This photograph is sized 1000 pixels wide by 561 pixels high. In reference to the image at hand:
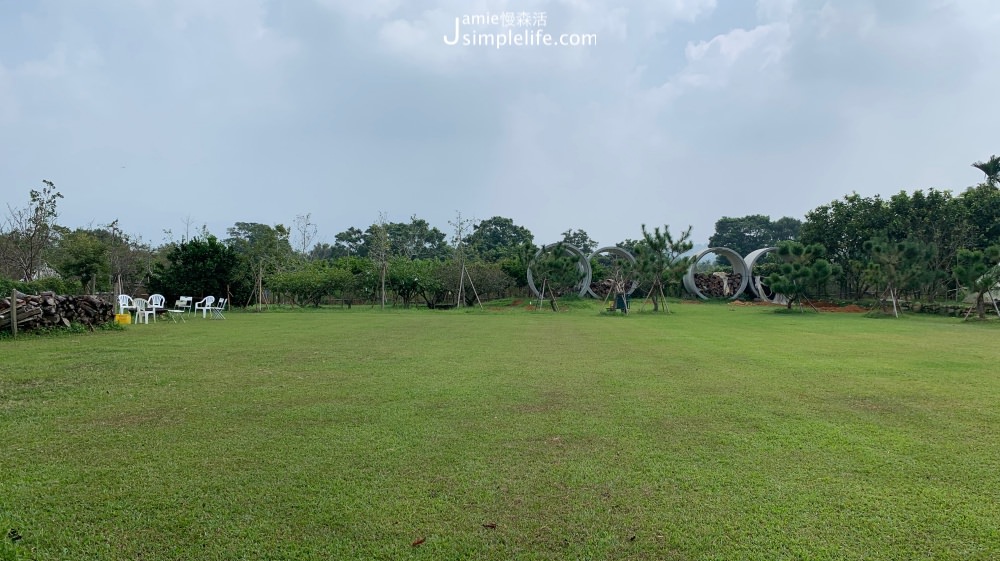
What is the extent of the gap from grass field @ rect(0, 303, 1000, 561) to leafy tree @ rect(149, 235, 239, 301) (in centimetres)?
1589

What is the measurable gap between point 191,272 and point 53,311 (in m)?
11.5

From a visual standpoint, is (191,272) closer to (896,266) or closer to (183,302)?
(183,302)

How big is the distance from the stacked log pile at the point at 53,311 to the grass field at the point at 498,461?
4.36m

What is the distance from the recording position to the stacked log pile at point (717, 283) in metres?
32.4

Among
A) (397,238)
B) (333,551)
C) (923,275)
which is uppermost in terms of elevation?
(397,238)

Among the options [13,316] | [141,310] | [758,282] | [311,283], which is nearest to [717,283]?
[758,282]

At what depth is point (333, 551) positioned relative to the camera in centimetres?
223

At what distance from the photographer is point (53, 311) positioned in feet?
34.0

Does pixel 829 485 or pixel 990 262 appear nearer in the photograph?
pixel 829 485

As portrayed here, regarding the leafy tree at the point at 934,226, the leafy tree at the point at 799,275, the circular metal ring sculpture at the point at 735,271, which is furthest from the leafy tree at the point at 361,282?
the leafy tree at the point at 934,226

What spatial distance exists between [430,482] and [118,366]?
223 inches

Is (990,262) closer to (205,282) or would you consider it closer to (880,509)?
(880,509)

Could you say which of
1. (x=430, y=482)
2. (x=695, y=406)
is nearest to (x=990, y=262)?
(x=695, y=406)

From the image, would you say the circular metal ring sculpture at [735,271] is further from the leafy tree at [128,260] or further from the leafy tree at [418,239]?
the leafy tree at [128,260]
